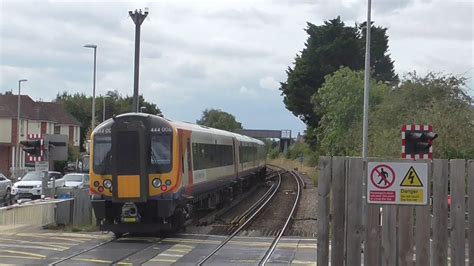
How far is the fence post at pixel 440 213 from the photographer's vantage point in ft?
28.6

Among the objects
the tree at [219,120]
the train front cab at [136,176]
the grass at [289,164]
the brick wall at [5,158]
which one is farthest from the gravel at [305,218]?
the tree at [219,120]

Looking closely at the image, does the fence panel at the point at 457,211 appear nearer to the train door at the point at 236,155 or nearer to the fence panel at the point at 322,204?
the fence panel at the point at 322,204

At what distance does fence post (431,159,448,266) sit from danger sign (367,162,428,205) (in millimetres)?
121

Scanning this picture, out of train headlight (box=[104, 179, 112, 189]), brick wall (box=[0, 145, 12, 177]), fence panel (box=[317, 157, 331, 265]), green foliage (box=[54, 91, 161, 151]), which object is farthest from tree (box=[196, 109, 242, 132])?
fence panel (box=[317, 157, 331, 265])

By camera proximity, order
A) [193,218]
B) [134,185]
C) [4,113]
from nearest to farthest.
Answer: [134,185] < [193,218] < [4,113]

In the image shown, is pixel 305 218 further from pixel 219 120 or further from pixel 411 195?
pixel 219 120

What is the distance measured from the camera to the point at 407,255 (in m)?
8.70

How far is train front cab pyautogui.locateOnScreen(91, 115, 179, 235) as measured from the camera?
60.2ft

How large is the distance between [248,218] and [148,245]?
7.80m

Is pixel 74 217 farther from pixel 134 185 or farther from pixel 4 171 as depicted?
Answer: pixel 4 171

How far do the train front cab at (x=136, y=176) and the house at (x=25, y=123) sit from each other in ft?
142

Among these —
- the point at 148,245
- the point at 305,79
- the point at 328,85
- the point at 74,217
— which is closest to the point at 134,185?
the point at 148,245

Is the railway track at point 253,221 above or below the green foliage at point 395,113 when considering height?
below

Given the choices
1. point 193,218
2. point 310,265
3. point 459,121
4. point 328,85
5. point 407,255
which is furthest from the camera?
point 328,85
